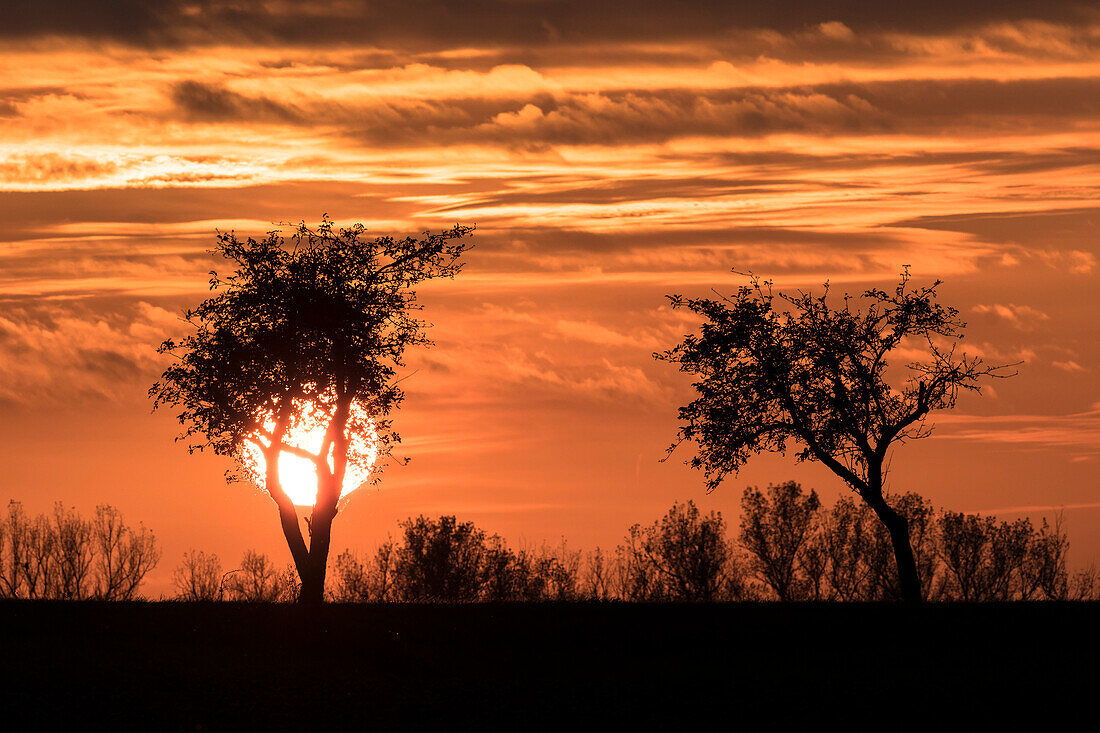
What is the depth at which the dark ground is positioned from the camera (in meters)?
31.4

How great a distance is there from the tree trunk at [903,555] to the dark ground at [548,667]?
618 cm

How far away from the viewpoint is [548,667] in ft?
116

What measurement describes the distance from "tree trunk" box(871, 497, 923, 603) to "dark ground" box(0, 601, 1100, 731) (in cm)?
618

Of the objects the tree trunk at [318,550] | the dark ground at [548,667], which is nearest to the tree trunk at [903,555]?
the dark ground at [548,667]

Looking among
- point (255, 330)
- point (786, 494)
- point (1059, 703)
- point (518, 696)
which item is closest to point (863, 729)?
point (1059, 703)

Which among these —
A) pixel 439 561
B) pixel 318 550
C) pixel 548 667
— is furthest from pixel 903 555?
pixel 439 561

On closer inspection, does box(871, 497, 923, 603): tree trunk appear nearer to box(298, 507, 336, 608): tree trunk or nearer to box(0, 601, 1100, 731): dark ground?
box(0, 601, 1100, 731): dark ground

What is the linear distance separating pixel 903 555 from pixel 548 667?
67.6ft

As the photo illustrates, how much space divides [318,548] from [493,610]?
9.40 m

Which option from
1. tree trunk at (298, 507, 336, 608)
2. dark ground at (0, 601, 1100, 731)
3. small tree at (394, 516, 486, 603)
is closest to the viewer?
dark ground at (0, 601, 1100, 731)

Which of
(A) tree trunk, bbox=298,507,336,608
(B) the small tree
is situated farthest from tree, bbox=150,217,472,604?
(B) the small tree

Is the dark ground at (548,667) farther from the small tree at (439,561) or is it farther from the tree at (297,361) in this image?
the small tree at (439,561)

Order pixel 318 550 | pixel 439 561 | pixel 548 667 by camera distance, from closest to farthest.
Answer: pixel 548 667 → pixel 318 550 → pixel 439 561

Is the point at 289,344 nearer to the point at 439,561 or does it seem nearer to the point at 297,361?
the point at 297,361
